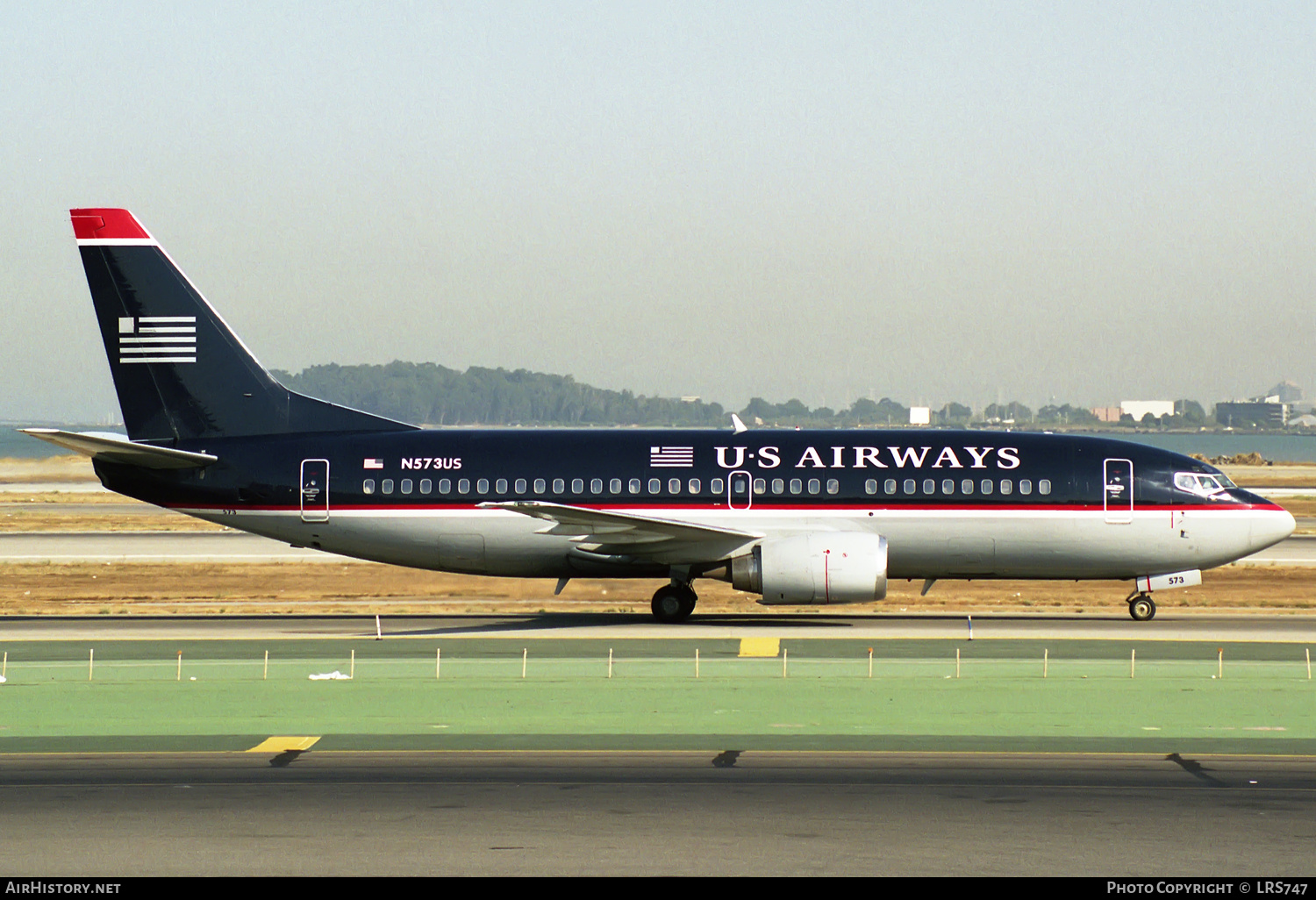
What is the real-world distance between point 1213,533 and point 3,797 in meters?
29.0

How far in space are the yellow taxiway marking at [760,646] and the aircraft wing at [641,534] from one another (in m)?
3.36

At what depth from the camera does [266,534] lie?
123 ft

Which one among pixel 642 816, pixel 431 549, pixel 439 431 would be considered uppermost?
pixel 439 431

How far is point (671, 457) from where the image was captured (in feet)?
120

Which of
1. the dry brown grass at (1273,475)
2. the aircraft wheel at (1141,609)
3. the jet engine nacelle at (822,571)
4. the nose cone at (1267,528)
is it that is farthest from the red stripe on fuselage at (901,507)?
the dry brown grass at (1273,475)

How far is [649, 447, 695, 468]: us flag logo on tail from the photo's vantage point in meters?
36.6

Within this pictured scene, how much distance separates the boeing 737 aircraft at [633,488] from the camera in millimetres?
35625

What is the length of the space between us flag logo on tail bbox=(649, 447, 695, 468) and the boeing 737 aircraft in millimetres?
60

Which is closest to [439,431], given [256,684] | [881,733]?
[256,684]

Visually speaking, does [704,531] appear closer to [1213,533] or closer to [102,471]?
[1213,533]

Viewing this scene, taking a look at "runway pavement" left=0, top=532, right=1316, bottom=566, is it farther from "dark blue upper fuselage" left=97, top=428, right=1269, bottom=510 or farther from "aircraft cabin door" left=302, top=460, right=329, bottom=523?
"aircraft cabin door" left=302, top=460, right=329, bottom=523

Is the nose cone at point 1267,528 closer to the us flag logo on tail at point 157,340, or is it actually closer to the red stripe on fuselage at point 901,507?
the red stripe on fuselage at point 901,507

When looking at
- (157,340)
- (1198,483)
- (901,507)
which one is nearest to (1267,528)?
(1198,483)

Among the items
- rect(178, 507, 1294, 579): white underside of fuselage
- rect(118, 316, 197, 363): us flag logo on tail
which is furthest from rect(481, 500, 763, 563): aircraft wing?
rect(118, 316, 197, 363): us flag logo on tail
